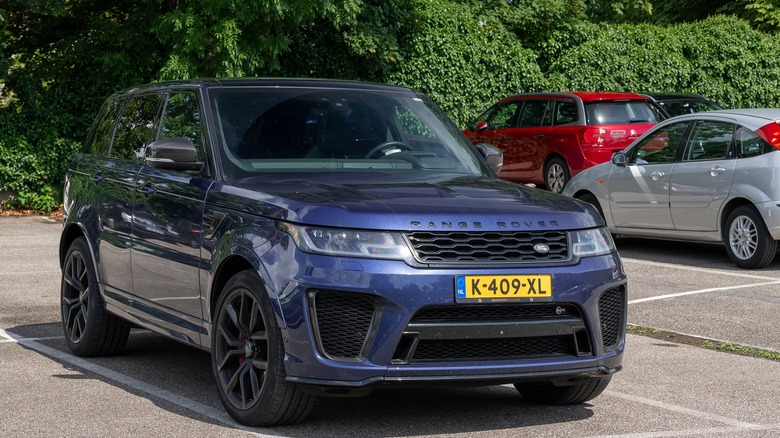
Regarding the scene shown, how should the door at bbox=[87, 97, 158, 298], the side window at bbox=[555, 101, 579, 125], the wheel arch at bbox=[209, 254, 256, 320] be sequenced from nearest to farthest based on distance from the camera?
the wheel arch at bbox=[209, 254, 256, 320], the door at bbox=[87, 97, 158, 298], the side window at bbox=[555, 101, 579, 125]

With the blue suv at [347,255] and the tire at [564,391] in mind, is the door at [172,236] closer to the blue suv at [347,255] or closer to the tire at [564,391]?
the blue suv at [347,255]

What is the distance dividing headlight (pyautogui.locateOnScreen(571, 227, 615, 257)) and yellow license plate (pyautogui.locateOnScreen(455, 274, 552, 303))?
1.00 ft

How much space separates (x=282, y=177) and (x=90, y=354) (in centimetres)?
243

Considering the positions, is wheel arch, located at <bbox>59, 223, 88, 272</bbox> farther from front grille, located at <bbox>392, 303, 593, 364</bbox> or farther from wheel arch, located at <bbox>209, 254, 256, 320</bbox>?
front grille, located at <bbox>392, 303, 593, 364</bbox>

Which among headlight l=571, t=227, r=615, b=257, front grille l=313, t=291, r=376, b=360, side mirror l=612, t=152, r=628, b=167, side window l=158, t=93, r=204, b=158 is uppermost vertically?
side window l=158, t=93, r=204, b=158

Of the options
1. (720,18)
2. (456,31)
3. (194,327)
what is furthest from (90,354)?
(720,18)

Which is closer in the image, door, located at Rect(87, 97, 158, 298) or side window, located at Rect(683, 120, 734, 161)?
door, located at Rect(87, 97, 158, 298)

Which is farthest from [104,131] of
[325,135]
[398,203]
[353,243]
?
[353,243]

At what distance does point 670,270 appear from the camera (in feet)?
43.3

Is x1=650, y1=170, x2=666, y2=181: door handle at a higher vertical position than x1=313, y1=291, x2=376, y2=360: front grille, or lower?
lower

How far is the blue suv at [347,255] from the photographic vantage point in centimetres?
552

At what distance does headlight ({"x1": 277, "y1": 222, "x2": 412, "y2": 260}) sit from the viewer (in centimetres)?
551

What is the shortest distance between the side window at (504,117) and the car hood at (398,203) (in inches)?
631

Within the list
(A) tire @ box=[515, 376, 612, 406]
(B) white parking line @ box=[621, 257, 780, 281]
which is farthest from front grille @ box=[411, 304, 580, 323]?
(B) white parking line @ box=[621, 257, 780, 281]
